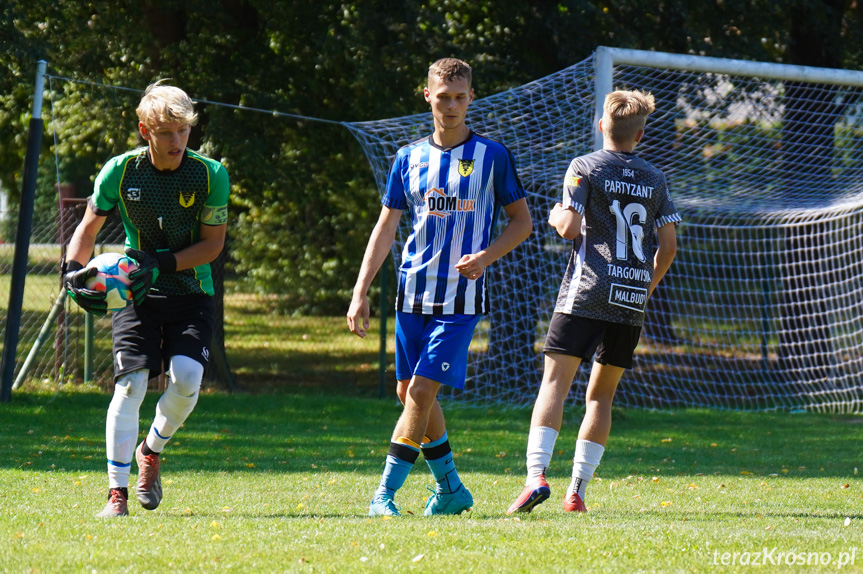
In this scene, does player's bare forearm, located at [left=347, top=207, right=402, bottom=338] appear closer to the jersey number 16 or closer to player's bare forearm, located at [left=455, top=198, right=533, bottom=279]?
player's bare forearm, located at [left=455, top=198, right=533, bottom=279]

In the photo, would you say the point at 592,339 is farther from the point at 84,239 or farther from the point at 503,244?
the point at 84,239

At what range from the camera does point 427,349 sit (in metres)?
4.51

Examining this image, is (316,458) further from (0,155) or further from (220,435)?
(0,155)

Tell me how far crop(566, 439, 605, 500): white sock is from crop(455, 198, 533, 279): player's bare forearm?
1.00m

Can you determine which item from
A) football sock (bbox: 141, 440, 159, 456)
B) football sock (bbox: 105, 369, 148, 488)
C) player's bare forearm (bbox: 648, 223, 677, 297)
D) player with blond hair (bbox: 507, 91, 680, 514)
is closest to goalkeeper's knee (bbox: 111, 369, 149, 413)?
football sock (bbox: 105, 369, 148, 488)

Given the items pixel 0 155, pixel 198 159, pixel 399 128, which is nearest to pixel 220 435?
pixel 399 128

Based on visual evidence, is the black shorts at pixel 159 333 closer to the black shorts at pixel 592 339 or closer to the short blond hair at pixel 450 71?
the short blond hair at pixel 450 71

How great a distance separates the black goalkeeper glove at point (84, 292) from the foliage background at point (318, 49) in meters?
6.72

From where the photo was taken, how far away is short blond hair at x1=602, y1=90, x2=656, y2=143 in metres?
4.66

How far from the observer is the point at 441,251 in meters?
4.56

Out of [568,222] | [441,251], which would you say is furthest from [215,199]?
[568,222]

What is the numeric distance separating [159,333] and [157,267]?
1.17ft

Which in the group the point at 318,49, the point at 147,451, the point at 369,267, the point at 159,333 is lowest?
the point at 147,451
